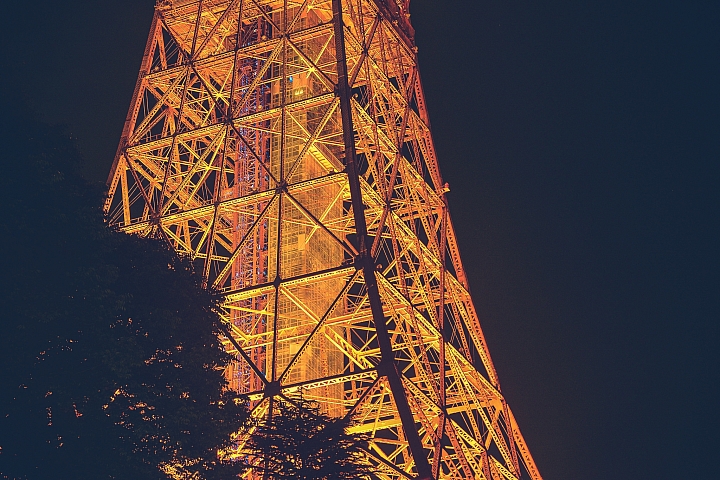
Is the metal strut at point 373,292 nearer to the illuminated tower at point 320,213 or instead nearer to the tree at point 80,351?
the illuminated tower at point 320,213

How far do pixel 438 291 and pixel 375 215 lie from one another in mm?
2481

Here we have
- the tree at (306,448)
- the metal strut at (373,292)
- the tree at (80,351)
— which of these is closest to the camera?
the tree at (80,351)

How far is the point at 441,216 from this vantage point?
2886cm

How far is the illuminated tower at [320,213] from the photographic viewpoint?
885 inches

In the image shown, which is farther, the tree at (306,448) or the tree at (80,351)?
the tree at (306,448)

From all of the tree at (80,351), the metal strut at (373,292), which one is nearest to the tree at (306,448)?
the tree at (80,351)

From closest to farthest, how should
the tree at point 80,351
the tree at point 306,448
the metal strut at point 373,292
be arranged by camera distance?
the tree at point 80,351 → the tree at point 306,448 → the metal strut at point 373,292

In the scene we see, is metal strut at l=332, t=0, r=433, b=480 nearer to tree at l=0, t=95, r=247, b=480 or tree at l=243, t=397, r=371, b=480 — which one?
tree at l=243, t=397, r=371, b=480

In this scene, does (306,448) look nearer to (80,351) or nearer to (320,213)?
(80,351)

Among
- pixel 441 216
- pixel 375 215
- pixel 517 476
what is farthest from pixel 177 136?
pixel 517 476

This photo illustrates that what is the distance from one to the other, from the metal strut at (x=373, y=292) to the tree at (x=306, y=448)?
283 cm

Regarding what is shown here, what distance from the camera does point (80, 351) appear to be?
15.4m

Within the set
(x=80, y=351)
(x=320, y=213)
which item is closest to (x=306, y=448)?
(x=80, y=351)

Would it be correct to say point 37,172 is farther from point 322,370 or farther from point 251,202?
point 322,370
